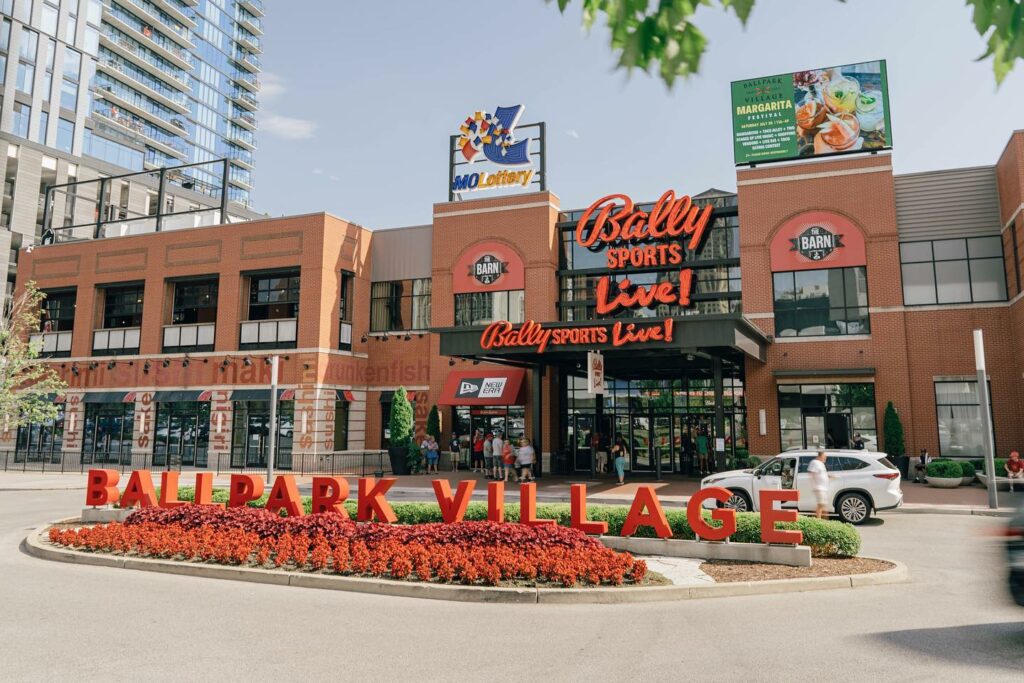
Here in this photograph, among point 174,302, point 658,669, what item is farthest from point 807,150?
point 174,302

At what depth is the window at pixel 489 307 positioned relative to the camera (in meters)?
33.8

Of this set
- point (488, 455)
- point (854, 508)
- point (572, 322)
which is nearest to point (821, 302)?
point (572, 322)

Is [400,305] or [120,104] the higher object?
[120,104]

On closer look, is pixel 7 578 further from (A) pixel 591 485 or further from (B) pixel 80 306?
(B) pixel 80 306

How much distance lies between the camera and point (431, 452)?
1254 inches

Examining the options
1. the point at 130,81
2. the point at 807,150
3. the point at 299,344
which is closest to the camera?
the point at 807,150

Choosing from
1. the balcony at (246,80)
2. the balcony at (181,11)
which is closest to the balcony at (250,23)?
the balcony at (246,80)

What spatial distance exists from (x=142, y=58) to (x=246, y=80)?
949 inches

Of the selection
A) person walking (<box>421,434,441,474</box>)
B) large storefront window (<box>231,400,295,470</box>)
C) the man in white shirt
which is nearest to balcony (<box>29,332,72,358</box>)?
large storefront window (<box>231,400,295,470</box>)

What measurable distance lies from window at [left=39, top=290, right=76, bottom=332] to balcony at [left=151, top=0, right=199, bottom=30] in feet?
200

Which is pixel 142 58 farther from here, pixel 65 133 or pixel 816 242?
pixel 816 242

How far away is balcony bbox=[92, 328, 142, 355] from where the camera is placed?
3900cm

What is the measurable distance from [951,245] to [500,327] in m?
18.1

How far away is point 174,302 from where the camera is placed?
3903cm
